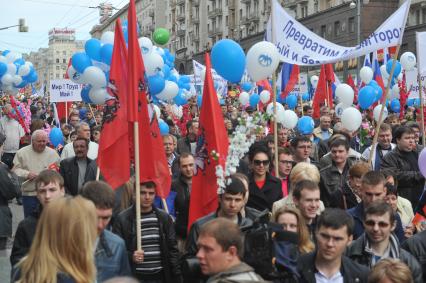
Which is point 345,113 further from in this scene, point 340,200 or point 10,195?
point 10,195

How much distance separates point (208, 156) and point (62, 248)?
9.73 feet

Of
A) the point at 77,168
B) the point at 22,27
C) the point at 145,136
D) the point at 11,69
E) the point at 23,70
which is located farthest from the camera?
the point at 22,27

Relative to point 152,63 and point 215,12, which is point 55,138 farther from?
point 215,12

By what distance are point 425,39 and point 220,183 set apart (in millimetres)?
5890

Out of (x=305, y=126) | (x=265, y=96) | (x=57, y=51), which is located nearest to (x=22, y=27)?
(x=265, y=96)

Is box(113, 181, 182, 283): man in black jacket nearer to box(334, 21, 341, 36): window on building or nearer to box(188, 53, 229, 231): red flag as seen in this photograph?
box(188, 53, 229, 231): red flag

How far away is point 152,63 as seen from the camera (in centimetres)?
925

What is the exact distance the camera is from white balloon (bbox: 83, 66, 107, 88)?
28.4 feet

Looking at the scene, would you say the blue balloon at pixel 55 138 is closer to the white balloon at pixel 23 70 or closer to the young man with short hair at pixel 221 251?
the white balloon at pixel 23 70

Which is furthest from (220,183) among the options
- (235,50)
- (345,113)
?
(345,113)

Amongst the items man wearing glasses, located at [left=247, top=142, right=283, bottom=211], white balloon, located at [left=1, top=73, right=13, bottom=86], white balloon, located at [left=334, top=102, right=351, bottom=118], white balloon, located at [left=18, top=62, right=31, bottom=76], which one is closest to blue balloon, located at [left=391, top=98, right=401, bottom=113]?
white balloon, located at [left=334, top=102, right=351, bottom=118]

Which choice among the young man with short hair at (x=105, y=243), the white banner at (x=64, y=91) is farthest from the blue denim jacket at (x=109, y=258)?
the white banner at (x=64, y=91)

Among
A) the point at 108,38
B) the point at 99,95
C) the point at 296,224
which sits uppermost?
the point at 108,38

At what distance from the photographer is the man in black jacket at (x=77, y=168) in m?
7.88
